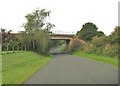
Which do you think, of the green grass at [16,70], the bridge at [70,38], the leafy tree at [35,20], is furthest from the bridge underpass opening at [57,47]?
the green grass at [16,70]

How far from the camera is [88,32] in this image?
12475 centimetres

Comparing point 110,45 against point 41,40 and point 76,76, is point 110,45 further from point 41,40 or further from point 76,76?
point 76,76

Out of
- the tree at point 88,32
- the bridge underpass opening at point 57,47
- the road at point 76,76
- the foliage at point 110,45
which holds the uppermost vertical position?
the road at point 76,76

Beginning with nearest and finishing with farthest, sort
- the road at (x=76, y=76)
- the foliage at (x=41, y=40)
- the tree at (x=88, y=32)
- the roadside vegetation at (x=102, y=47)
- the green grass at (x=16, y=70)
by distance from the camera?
the road at (x=76, y=76)
the green grass at (x=16, y=70)
the roadside vegetation at (x=102, y=47)
the foliage at (x=41, y=40)
the tree at (x=88, y=32)

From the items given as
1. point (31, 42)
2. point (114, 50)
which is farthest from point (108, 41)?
point (31, 42)

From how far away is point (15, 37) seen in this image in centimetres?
8106

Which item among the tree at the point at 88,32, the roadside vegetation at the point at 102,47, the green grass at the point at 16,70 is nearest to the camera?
the green grass at the point at 16,70

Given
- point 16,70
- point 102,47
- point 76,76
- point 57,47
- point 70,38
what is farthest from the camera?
point 57,47

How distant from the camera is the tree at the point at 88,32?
403 feet

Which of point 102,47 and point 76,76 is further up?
point 76,76

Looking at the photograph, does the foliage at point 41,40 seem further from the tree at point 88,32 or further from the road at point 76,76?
the tree at point 88,32

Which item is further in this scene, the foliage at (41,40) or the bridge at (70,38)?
the bridge at (70,38)

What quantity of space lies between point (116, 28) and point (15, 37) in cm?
3218

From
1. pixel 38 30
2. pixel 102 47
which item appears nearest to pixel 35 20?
pixel 38 30
